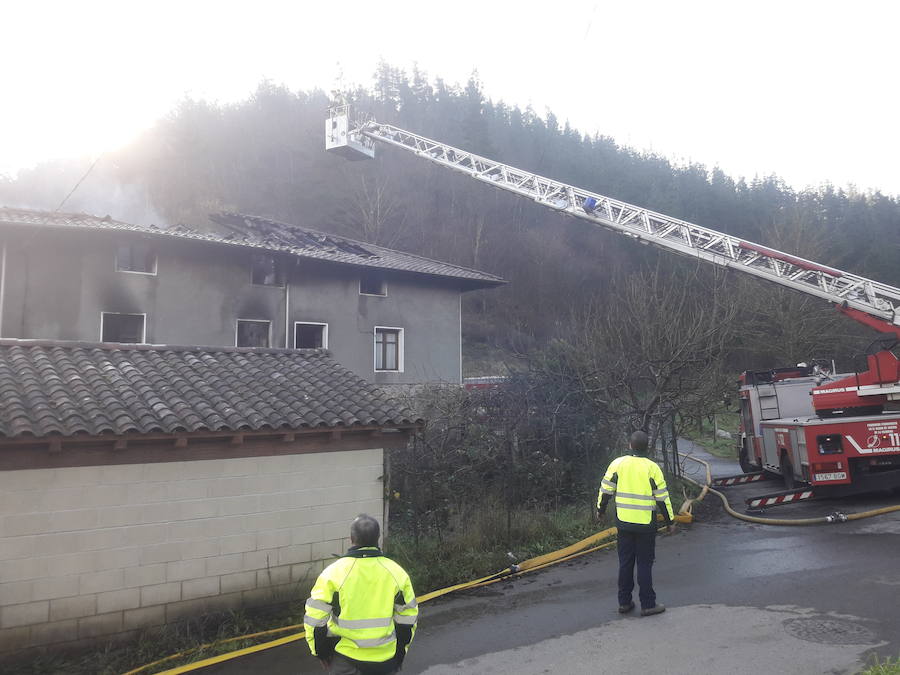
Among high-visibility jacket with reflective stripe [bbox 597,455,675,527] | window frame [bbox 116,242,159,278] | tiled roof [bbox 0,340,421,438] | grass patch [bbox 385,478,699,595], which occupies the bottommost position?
grass patch [bbox 385,478,699,595]

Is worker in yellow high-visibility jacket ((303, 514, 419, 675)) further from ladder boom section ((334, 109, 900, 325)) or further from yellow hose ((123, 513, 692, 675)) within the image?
ladder boom section ((334, 109, 900, 325))

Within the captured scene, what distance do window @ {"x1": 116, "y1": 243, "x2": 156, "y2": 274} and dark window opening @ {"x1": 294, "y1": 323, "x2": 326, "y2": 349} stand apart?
192 inches

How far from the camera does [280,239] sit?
83.9 ft

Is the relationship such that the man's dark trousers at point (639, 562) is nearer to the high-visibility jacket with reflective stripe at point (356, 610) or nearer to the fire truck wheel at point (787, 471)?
the high-visibility jacket with reflective stripe at point (356, 610)

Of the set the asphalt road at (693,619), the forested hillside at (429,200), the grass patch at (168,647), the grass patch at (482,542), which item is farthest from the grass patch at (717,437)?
the grass patch at (168,647)

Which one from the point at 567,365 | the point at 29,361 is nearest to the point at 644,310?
the point at 567,365

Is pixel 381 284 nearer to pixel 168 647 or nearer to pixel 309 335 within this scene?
pixel 309 335

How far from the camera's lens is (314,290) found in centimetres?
2275

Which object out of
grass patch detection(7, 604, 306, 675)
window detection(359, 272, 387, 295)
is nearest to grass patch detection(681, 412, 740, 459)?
window detection(359, 272, 387, 295)

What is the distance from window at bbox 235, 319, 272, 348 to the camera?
2156cm

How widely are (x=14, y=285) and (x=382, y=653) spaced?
1798 cm

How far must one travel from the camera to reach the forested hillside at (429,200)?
3700 cm

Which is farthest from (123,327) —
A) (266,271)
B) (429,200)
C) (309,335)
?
(429,200)

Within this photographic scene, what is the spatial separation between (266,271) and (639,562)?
17860 millimetres
